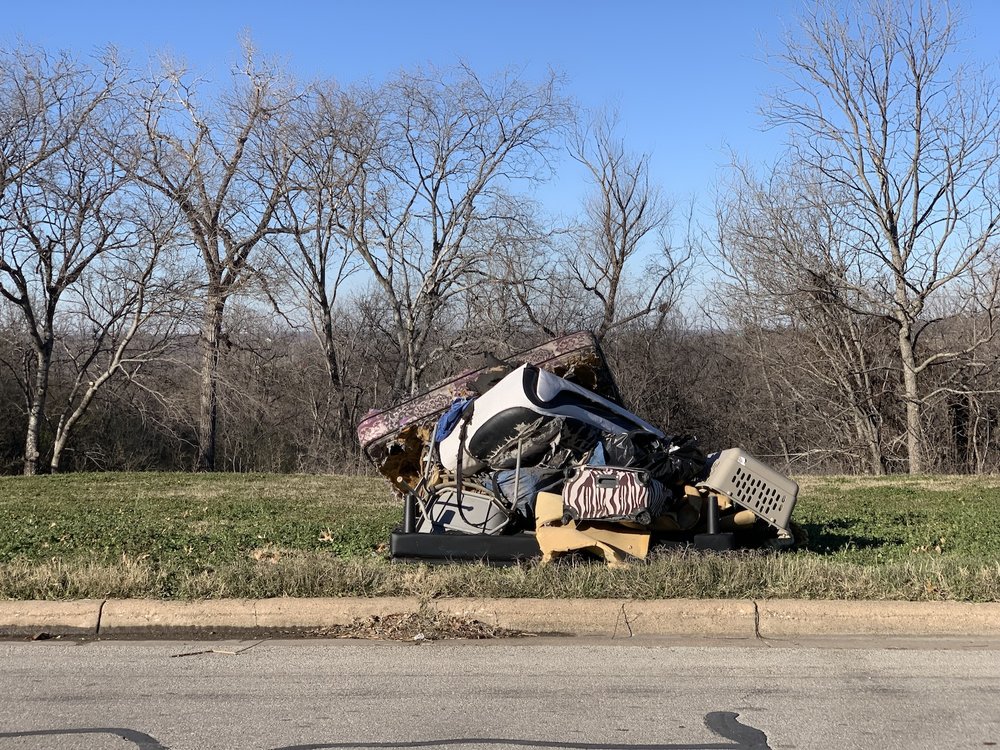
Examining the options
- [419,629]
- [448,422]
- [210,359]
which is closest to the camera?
[419,629]

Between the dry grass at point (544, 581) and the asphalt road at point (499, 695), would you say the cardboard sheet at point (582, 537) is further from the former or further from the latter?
the asphalt road at point (499, 695)

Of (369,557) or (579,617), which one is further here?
(369,557)

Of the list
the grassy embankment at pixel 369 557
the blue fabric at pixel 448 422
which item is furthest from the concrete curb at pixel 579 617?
the blue fabric at pixel 448 422

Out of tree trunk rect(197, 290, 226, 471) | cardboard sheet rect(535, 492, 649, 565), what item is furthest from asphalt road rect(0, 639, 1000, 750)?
tree trunk rect(197, 290, 226, 471)

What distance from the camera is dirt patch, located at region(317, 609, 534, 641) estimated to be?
5.77 metres

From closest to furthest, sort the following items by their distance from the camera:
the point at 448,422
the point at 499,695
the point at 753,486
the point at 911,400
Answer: the point at 499,695 → the point at 753,486 → the point at 448,422 → the point at 911,400

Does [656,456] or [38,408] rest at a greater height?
[38,408]

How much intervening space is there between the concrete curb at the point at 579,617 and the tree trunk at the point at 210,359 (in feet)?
52.0

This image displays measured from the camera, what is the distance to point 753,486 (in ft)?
22.4

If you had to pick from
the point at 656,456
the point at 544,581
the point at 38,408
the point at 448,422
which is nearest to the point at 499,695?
the point at 544,581

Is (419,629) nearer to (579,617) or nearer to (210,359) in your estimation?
(579,617)

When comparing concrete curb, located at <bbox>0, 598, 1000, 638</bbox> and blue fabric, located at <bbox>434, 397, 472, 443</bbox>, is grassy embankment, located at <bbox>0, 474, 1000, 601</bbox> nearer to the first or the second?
concrete curb, located at <bbox>0, 598, 1000, 638</bbox>

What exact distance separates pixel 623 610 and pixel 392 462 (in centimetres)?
247

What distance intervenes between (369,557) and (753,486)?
2.83m
